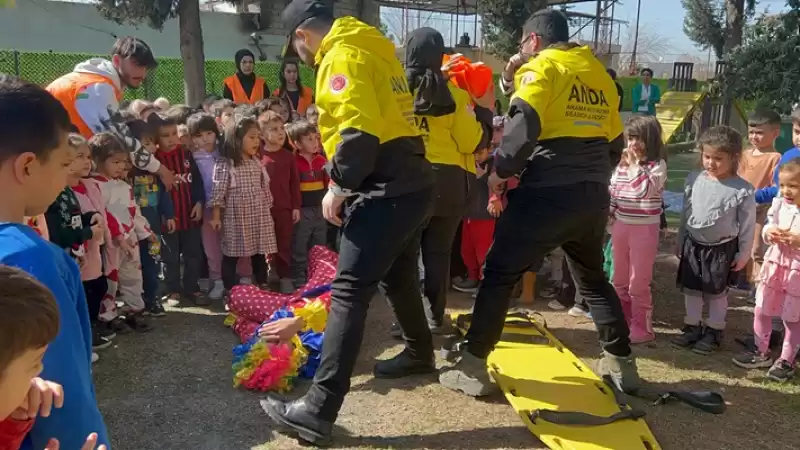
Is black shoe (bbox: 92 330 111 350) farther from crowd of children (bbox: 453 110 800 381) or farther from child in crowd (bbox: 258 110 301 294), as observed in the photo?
crowd of children (bbox: 453 110 800 381)

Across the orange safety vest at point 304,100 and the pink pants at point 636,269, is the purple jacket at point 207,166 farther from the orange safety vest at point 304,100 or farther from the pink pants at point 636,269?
the pink pants at point 636,269

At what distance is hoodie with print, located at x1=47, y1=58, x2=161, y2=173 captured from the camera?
4.59m

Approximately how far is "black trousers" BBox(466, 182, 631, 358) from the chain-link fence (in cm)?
1069

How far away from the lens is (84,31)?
71.4 feet

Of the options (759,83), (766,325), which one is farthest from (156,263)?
(759,83)

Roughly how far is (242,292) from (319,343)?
89 centimetres

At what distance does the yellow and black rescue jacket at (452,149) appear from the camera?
14.5 feet

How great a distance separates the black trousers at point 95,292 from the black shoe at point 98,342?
0.10 m

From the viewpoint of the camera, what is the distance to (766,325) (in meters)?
4.39

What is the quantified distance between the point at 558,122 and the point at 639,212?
60.5 inches

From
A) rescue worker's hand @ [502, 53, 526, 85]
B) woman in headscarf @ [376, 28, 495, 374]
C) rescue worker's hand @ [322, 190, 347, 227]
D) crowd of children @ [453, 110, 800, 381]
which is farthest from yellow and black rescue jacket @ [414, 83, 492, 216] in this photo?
rescue worker's hand @ [322, 190, 347, 227]

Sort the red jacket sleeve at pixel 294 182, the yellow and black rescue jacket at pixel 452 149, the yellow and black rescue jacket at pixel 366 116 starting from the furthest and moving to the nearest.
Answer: the red jacket sleeve at pixel 294 182, the yellow and black rescue jacket at pixel 452 149, the yellow and black rescue jacket at pixel 366 116

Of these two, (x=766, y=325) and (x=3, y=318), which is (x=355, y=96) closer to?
(x=3, y=318)

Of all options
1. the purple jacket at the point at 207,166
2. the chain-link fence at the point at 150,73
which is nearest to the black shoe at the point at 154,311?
the purple jacket at the point at 207,166
